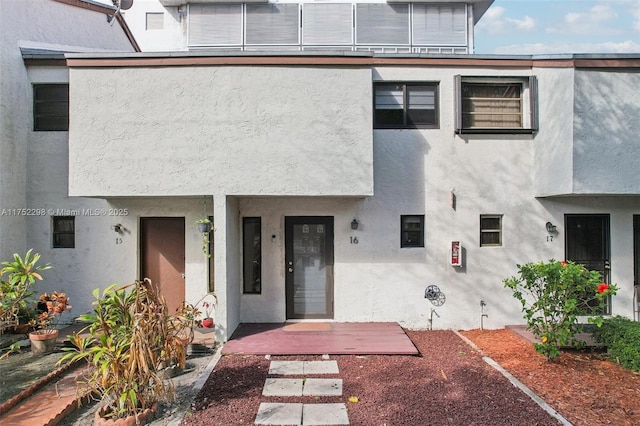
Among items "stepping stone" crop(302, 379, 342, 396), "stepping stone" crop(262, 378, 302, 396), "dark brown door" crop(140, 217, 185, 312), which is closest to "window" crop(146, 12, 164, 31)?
"dark brown door" crop(140, 217, 185, 312)

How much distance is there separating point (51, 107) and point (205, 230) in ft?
14.9

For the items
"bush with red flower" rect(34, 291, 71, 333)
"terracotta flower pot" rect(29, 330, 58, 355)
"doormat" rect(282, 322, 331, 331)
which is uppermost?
"bush with red flower" rect(34, 291, 71, 333)

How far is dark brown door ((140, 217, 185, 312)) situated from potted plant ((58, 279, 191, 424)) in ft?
11.7

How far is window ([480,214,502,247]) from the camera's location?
7840mm

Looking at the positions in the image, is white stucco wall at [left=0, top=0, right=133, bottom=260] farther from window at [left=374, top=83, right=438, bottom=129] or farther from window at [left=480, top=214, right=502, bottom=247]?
window at [left=480, top=214, right=502, bottom=247]

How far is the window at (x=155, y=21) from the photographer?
21438 mm

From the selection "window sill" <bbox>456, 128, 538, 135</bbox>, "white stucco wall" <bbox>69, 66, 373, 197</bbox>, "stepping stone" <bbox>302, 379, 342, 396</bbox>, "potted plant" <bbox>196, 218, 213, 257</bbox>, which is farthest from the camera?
"window sill" <bbox>456, 128, 538, 135</bbox>

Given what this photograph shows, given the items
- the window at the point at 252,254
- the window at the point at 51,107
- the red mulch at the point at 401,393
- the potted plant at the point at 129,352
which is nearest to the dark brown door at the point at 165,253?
the window at the point at 252,254

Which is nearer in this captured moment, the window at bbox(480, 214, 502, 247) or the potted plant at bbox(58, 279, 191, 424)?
the potted plant at bbox(58, 279, 191, 424)

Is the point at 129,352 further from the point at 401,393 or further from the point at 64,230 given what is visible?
the point at 64,230

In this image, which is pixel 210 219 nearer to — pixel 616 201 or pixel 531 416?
pixel 531 416

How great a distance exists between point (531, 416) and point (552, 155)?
520 cm

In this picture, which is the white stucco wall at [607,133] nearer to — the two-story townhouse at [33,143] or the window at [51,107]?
the two-story townhouse at [33,143]

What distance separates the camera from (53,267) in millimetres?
7770
